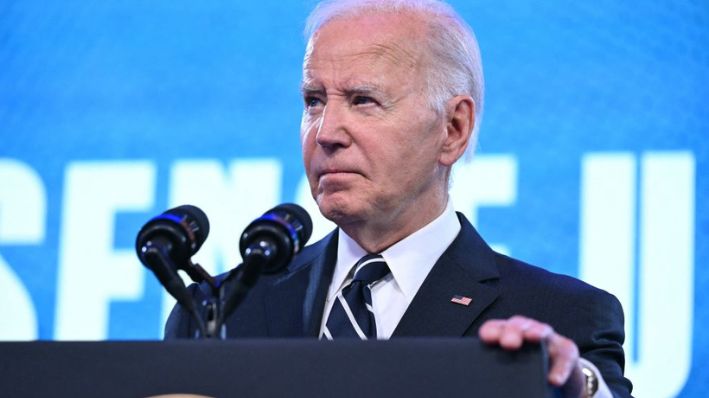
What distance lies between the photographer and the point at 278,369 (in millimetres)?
1641

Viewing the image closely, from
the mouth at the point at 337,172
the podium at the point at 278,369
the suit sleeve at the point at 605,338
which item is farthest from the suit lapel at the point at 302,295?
the podium at the point at 278,369

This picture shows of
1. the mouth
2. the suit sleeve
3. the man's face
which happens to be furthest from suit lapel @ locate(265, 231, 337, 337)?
the suit sleeve

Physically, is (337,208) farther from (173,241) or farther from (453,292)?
(173,241)

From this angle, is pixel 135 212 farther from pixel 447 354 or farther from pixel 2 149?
pixel 447 354

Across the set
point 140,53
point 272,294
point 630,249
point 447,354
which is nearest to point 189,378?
point 447,354

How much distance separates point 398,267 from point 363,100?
357mm

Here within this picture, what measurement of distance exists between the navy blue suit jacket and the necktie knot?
92mm

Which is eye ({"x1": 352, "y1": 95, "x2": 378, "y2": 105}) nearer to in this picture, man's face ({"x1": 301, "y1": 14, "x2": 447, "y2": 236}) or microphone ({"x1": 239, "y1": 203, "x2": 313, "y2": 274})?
man's face ({"x1": 301, "y1": 14, "x2": 447, "y2": 236})

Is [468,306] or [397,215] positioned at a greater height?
[397,215]

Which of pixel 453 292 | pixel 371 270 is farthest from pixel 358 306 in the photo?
pixel 453 292

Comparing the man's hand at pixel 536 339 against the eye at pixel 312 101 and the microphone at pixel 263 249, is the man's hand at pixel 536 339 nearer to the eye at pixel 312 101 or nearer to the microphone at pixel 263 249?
the microphone at pixel 263 249

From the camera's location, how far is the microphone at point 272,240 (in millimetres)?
1819

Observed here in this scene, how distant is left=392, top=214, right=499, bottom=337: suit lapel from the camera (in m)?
2.32

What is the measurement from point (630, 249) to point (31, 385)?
1.92 metres
